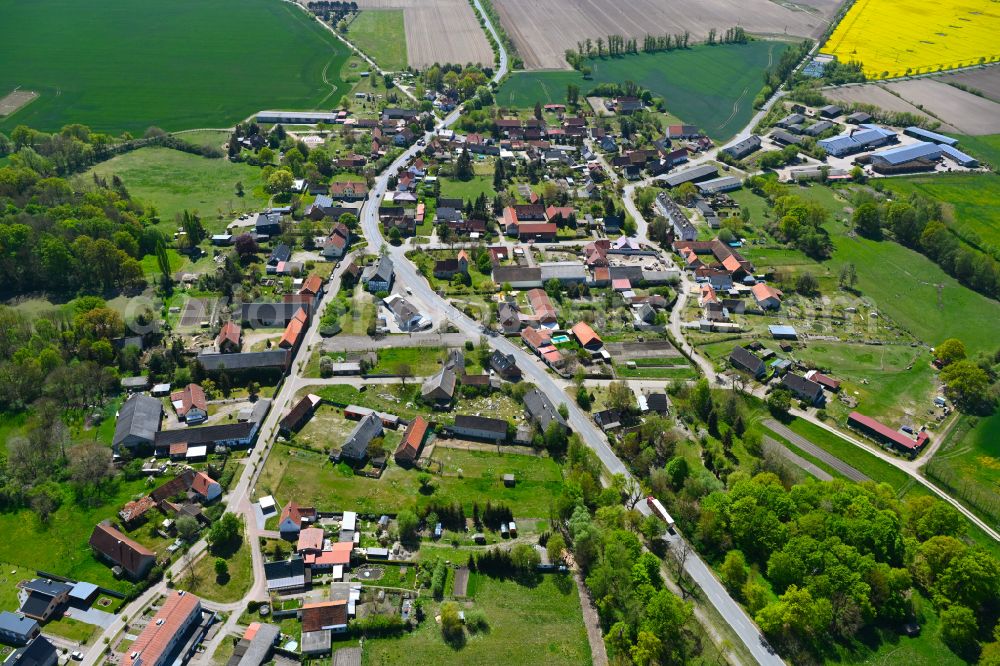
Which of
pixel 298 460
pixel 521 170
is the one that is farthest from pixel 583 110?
pixel 298 460

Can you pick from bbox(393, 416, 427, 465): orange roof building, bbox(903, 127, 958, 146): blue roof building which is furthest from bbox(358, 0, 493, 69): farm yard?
bbox(393, 416, 427, 465): orange roof building

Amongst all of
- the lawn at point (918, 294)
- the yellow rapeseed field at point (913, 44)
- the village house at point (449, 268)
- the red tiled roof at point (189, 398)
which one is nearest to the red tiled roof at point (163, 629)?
the red tiled roof at point (189, 398)

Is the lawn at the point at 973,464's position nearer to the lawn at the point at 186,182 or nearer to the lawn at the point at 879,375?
the lawn at the point at 879,375

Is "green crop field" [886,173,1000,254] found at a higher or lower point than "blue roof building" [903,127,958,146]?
lower

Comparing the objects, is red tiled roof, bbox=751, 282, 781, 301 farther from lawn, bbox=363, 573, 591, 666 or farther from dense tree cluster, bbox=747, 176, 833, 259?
lawn, bbox=363, 573, 591, 666

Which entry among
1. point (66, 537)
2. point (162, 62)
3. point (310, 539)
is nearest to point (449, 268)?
point (310, 539)

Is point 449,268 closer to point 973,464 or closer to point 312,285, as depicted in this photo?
point 312,285
